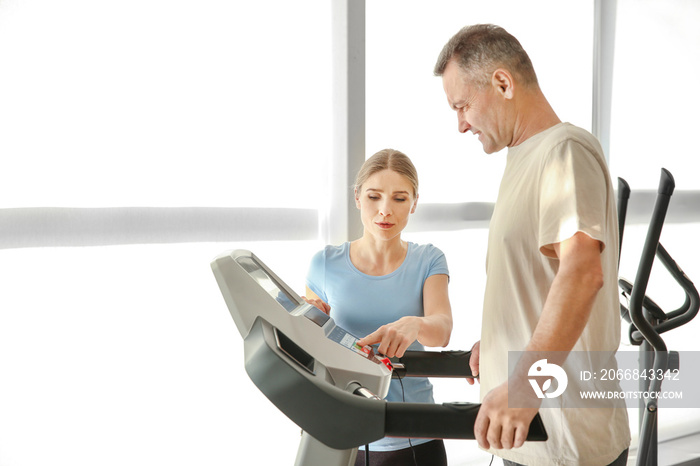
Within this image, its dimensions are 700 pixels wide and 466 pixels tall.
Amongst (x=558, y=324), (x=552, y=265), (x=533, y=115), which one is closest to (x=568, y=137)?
(x=533, y=115)

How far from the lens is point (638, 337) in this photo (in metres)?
2.53

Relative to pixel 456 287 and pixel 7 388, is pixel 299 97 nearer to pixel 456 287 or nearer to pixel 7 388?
pixel 456 287

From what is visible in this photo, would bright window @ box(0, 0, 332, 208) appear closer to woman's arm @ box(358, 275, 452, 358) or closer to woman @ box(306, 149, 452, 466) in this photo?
woman @ box(306, 149, 452, 466)

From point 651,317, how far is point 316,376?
6.25ft

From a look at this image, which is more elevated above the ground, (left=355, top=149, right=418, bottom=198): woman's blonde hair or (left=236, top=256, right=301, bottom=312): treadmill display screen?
(left=355, top=149, right=418, bottom=198): woman's blonde hair

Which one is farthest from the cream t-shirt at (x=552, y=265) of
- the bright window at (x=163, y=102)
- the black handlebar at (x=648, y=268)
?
the bright window at (x=163, y=102)

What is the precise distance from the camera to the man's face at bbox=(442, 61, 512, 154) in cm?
136

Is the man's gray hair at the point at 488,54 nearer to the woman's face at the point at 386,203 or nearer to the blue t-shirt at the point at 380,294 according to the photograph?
the woman's face at the point at 386,203

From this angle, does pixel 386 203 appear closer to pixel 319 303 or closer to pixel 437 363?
pixel 319 303

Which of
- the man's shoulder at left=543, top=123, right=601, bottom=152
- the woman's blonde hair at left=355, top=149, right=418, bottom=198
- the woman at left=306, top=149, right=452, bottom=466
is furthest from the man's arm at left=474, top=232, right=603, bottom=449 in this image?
the woman's blonde hair at left=355, top=149, right=418, bottom=198

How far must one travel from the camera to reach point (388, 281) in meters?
1.84

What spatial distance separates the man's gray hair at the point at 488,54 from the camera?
132cm

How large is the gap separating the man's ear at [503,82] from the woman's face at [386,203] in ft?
2.00

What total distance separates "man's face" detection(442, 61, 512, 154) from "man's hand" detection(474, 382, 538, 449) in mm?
609
